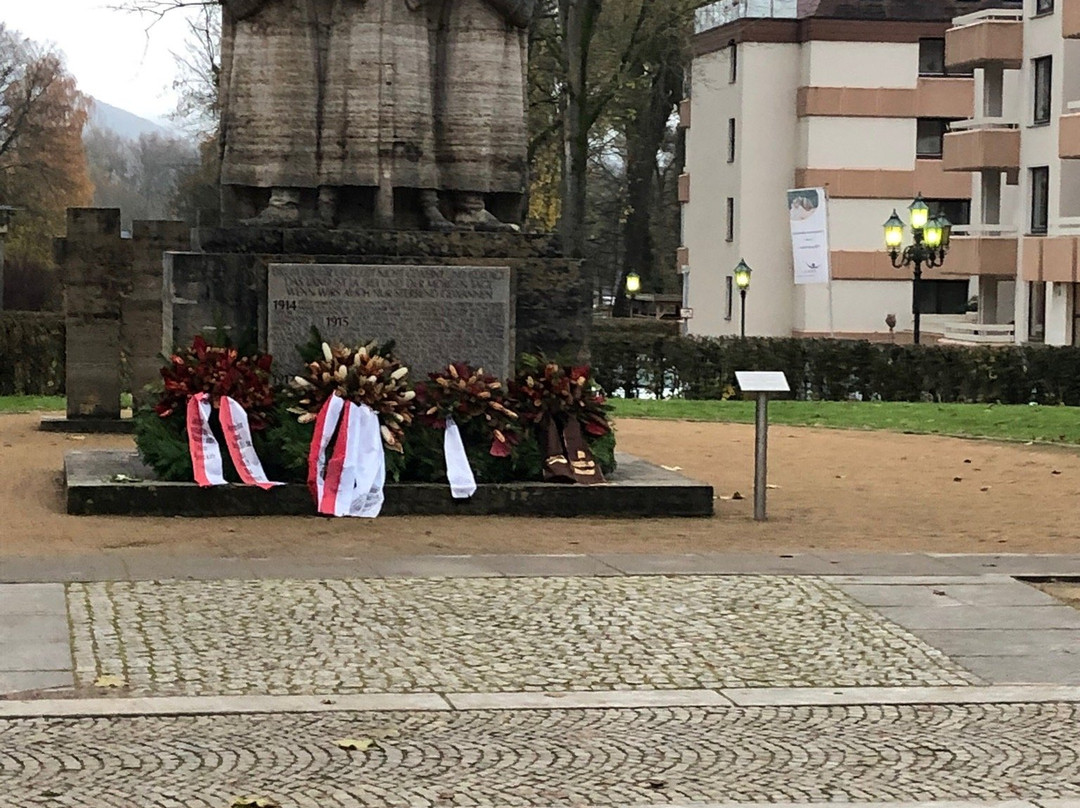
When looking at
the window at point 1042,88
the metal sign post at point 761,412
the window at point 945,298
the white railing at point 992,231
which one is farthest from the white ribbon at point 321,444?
the window at point 945,298

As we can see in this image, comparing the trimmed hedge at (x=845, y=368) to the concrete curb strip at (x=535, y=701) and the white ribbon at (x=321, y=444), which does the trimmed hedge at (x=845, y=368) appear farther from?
the concrete curb strip at (x=535, y=701)

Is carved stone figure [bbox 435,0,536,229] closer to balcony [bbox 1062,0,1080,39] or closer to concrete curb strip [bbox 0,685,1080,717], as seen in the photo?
concrete curb strip [bbox 0,685,1080,717]

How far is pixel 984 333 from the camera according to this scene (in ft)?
181

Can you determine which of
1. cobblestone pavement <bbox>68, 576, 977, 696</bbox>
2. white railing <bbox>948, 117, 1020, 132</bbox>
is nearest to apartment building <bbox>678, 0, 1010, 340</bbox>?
white railing <bbox>948, 117, 1020, 132</bbox>

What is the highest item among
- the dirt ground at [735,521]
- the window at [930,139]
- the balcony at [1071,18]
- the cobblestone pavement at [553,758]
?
the balcony at [1071,18]

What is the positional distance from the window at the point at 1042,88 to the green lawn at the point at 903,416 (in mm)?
28113

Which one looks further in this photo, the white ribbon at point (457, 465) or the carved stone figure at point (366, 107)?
the carved stone figure at point (366, 107)

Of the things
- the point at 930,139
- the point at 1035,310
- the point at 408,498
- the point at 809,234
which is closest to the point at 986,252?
the point at 1035,310

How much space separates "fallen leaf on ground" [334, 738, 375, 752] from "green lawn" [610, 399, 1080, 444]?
1466 centimetres

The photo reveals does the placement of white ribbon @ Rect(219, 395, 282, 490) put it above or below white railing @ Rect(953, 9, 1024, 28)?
below

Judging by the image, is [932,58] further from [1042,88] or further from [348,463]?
[348,463]

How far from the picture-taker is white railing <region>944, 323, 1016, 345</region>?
54.3m

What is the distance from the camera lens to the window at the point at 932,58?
65500 millimetres

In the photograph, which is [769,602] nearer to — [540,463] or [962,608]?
[962,608]
